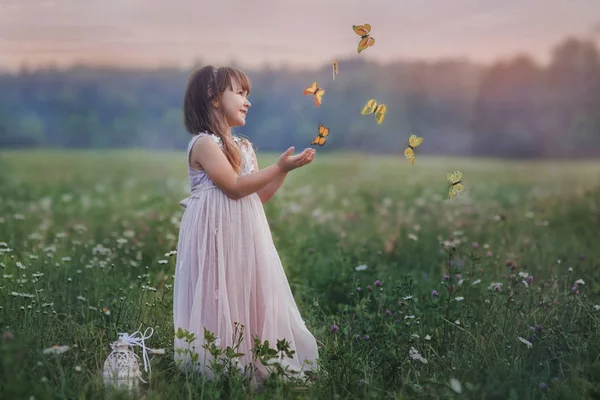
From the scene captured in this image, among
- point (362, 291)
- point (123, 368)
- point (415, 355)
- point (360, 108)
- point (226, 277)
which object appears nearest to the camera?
point (123, 368)

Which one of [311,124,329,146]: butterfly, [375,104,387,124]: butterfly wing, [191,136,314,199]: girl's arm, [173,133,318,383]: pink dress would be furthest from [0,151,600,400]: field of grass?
[375,104,387,124]: butterfly wing

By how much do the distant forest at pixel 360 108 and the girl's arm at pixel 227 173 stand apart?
27.7ft

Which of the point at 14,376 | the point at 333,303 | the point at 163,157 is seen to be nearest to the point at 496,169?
the point at 163,157

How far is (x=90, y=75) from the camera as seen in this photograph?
12703 mm

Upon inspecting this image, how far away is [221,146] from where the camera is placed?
3715 mm

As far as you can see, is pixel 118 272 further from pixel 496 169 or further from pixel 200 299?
pixel 496 169

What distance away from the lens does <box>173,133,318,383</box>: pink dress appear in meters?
3.68

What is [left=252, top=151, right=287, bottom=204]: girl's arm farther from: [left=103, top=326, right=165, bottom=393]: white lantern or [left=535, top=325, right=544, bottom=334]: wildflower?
[left=535, top=325, right=544, bottom=334]: wildflower

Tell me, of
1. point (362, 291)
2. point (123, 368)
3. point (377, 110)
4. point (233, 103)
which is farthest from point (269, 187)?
point (362, 291)

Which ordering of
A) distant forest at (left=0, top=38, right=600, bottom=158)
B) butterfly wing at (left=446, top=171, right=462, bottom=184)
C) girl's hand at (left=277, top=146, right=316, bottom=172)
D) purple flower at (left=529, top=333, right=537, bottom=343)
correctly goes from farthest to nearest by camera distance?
distant forest at (left=0, top=38, right=600, bottom=158) → purple flower at (left=529, top=333, right=537, bottom=343) → girl's hand at (left=277, top=146, right=316, bottom=172) → butterfly wing at (left=446, top=171, right=462, bottom=184)

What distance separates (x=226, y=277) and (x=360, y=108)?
902cm

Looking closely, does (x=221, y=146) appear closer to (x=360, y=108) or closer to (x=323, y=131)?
(x=323, y=131)

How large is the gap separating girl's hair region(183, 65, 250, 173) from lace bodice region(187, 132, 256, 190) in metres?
0.04

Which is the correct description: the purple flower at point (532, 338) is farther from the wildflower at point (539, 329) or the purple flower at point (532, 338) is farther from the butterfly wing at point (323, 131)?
the butterfly wing at point (323, 131)
